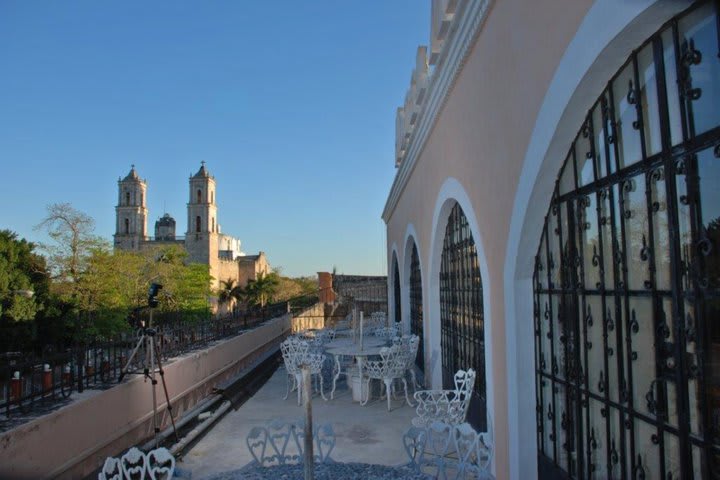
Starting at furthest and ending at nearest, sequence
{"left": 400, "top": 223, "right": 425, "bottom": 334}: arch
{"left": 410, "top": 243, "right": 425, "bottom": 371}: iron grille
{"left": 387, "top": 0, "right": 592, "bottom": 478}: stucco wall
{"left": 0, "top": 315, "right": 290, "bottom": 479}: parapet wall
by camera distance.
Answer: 1. {"left": 400, "top": 223, "right": 425, "bottom": 334}: arch
2. {"left": 410, "top": 243, "right": 425, "bottom": 371}: iron grille
3. {"left": 0, "top": 315, "right": 290, "bottom": 479}: parapet wall
4. {"left": 387, "top": 0, "right": 592, "bottom": 478}: stucco wall

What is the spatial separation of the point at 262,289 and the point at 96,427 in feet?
149

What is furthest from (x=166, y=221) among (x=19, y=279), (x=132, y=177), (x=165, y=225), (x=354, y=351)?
(x=354, y=351)

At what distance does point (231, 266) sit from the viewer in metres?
64.6

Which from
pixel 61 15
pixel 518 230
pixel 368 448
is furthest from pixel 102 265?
pixel 518 230

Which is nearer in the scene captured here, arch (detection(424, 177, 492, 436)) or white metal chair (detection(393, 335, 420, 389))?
arch (detection(424, 177, 492, 436))

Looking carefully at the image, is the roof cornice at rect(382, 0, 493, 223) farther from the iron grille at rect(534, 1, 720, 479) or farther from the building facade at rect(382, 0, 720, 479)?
the iron grille at rect(534, 1, 720, 479)

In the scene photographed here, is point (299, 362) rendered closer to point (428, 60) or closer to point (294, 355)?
point (294, 355)

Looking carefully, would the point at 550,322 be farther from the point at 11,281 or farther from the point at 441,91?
the point at 11,281

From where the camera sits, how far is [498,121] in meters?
4.05

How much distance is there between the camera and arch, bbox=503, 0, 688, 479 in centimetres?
221

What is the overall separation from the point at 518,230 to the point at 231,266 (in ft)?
207

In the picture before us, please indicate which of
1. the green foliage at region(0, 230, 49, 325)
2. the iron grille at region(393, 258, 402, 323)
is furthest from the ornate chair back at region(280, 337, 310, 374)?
the green foliage at region(0, 230, 49, 325)

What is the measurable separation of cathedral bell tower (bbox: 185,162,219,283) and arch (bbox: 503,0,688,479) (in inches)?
2190

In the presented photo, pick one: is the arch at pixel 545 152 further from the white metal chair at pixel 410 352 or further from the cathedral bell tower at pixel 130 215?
the cathedral bell tower at pixel 130 215
